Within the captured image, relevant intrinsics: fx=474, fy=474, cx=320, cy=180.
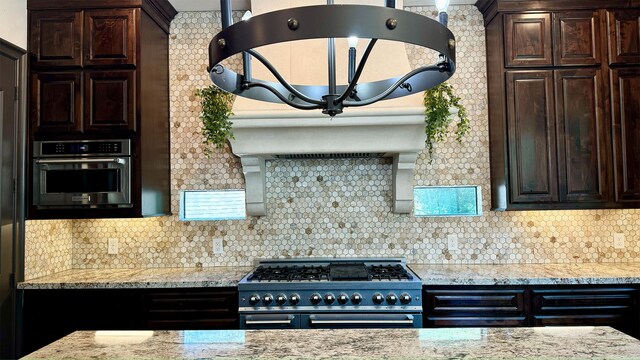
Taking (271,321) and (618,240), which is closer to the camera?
(271,321)

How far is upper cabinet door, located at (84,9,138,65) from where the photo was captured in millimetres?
3213

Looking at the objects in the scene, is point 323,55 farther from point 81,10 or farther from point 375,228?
point 81,10

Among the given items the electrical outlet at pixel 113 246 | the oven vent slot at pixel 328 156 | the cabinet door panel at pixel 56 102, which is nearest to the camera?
the cabinet door panel at pixel 56 102

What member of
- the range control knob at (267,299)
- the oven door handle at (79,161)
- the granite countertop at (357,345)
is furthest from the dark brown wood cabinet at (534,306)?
the oven door handle at (79,161)

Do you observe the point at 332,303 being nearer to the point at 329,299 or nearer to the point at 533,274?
the point at 329,299

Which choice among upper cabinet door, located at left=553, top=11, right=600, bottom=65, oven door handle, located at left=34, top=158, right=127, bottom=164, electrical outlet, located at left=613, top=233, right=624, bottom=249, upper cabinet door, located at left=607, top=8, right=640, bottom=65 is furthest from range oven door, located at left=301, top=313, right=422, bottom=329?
upper cabinet door, located at left=607, top=8, right=640, bottom=65

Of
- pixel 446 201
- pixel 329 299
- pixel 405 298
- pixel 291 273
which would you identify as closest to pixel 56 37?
pixel 291 273

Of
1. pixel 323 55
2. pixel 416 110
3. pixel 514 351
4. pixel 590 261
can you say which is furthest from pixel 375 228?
pixel 514 351

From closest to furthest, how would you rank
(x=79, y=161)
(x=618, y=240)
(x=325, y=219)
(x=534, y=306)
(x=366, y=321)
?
(x=366, y=321) → (x=534, y=306) → (x=79, y=161) → (x=618, y=240) → (x=325, y=219)

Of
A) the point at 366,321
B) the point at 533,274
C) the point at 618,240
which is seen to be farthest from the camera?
the point at 618,240

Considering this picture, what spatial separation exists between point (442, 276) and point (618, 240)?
152cm

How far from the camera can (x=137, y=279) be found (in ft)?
10.2

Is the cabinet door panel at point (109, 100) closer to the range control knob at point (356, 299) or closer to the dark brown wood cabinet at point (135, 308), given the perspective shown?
the dark brown wood cabinet at point (135, 308)

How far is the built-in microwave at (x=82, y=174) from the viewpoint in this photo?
3168 millimetres
